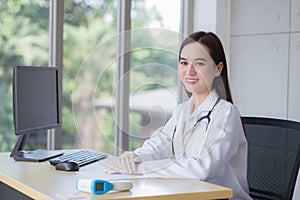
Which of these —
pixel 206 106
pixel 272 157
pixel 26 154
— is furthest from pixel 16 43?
pixel 272 157

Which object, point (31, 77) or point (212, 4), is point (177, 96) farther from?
point (212, 4)

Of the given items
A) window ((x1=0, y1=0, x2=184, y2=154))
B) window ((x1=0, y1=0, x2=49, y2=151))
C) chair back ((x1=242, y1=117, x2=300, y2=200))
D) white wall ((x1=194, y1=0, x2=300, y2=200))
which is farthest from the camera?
white wall ((x1=194, y1=0, x2=300, y2=200))

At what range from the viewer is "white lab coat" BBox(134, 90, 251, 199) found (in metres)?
1.98

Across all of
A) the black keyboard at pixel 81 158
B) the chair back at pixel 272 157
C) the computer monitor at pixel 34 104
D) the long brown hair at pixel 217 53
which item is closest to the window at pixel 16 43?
the computer monitor at pixel 34 104

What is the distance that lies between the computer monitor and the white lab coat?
0.53 m

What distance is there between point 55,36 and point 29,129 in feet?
3.21

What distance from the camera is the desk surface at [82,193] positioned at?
1.66 m

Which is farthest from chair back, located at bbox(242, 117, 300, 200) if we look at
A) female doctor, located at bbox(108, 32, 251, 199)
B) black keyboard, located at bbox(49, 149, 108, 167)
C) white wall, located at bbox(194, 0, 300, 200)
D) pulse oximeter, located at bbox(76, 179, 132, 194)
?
white wall, located at bbox(194, 0, 300, 200)

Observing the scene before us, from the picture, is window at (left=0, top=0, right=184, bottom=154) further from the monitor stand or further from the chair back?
the chair back

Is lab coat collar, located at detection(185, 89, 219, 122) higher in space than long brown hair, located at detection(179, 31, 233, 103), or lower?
lower

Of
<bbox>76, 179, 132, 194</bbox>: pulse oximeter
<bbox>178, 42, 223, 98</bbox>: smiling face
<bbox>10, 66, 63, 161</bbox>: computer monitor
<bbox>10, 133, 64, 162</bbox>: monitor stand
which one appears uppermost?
<bbox>178, 42, 223, 98</bbox>: smiling face

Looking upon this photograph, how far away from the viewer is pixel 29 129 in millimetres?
2363

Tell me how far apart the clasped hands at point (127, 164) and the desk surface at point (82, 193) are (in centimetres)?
7

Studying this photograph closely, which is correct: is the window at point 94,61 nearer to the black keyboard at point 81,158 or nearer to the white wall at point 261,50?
the black keyboard at point 81,158
